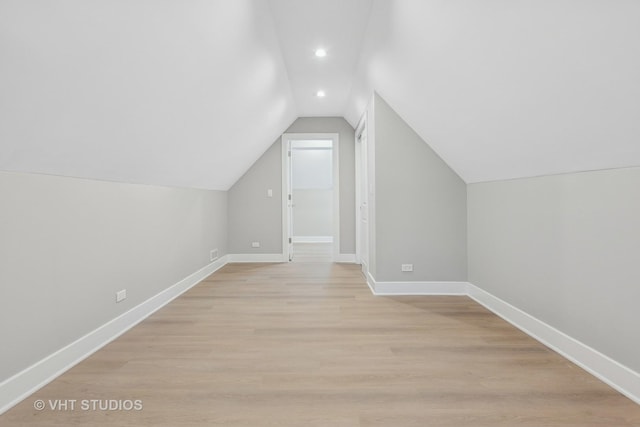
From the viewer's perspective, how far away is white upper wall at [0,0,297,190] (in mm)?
1258

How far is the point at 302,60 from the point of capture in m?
3.57

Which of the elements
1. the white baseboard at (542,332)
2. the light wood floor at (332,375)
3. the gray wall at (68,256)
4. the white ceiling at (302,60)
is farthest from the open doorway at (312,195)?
the light wood floor at (332,375)

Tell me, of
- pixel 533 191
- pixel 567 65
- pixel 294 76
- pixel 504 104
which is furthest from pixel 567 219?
pixel 294 76

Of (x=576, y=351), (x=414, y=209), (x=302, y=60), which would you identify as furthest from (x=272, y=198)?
(x=576, y=351)

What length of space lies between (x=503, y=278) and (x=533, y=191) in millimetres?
832

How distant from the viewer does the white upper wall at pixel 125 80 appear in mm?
1258

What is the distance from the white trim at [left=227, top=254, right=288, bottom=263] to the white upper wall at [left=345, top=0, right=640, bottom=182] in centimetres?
341

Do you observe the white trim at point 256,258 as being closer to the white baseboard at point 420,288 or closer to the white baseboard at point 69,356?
the white baseboard at point 69,356

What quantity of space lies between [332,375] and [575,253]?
168 cm

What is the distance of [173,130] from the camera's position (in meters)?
2.49

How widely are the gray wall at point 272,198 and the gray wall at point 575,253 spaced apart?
284 centimetres

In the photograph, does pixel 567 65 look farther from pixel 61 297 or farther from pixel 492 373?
pixel 61 297

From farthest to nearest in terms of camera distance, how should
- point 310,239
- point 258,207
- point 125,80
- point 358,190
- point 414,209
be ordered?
point 310,239 → point 258,207 → point 358,190 → point 414,209 → point 125,80

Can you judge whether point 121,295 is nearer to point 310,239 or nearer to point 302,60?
point 302,60
